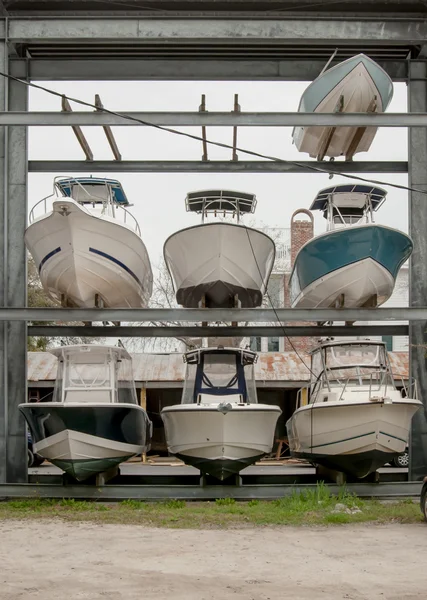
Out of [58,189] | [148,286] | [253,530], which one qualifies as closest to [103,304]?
[148,286]

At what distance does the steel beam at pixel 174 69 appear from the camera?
49.9 feet

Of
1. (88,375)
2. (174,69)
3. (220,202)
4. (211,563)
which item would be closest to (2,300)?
(88,375)

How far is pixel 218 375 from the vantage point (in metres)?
14.1

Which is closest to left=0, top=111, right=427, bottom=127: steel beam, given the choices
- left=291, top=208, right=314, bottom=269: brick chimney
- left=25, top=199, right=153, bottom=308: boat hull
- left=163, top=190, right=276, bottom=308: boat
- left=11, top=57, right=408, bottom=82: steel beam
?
left=25, top=199, right=153, bottom=308: boat hull

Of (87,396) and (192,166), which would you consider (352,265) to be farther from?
(87,396)

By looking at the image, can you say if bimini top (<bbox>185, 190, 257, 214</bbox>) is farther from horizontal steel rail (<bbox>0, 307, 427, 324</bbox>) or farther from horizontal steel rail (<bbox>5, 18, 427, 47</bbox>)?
horizontal steel rail (<bbox>0, 307, 427, 324</bbox>)

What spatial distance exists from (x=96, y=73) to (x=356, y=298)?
6163mm

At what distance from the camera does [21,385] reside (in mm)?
13984

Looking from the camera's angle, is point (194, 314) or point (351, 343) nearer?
point (194, 314)

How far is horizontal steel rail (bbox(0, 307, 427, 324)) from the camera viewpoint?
12.8m

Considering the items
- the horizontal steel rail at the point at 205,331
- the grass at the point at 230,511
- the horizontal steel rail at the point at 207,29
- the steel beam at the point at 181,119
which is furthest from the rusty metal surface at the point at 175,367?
the steel beam at the point at 181,119

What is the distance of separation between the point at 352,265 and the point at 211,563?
682 centimetres

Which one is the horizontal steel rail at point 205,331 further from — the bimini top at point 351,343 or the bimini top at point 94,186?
the bimini top at point 94,186

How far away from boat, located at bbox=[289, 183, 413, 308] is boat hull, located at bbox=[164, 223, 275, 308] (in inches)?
32.4
